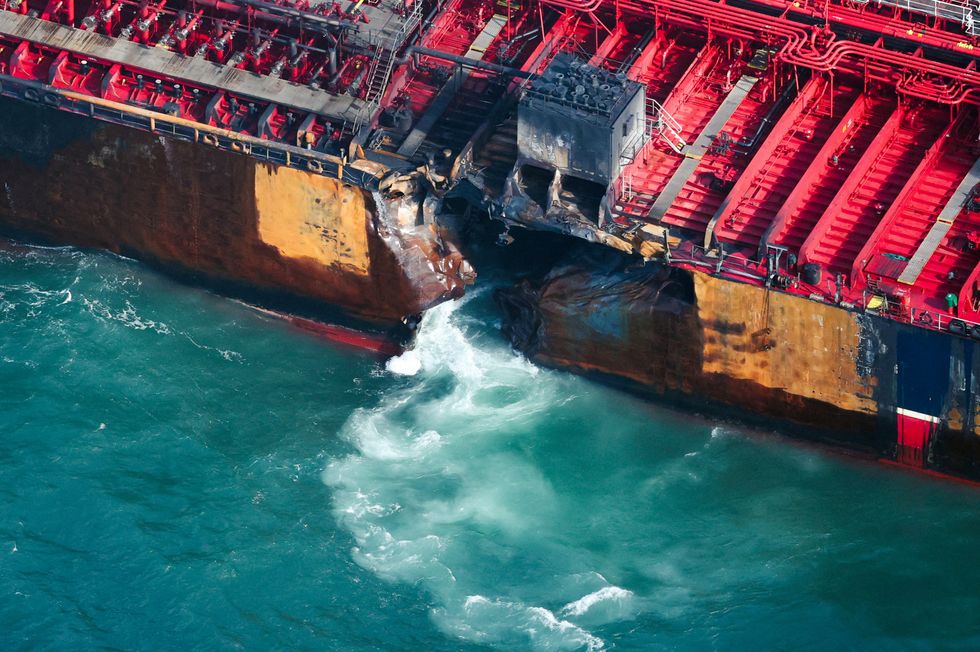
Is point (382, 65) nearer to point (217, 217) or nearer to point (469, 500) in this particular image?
point (217, 217)

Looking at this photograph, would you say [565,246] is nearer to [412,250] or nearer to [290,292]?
[412,250]

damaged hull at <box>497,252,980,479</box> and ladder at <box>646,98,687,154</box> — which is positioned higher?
ladder at <box>646,98,687,154</box>

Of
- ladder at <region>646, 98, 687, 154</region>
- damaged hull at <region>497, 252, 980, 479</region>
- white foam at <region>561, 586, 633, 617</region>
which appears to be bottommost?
white foam at <region>561, 586, 633, 617</region>

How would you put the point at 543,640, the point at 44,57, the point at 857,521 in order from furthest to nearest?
1. the point at 44,57
2. the point at 857,521
3. the point at 543,640

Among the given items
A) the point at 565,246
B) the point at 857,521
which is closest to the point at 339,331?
the point at 565,246

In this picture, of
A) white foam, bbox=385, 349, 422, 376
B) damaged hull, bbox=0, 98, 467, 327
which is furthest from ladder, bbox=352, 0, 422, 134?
white foam, bbox=385, 349, 422, 376

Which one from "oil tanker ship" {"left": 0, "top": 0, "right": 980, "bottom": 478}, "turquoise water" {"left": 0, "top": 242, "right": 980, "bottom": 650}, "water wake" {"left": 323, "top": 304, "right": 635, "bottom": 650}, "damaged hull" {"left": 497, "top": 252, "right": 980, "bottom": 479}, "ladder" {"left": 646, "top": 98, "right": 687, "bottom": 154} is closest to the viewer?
"turquoise water" {"left": 0, "top": 242, "right": 980, "bottom": 650}

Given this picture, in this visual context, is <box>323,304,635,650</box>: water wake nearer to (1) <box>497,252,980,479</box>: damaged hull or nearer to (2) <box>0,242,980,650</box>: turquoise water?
(2) <box>0,242,980,650</box>: turquoise water

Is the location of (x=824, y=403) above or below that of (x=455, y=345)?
above
